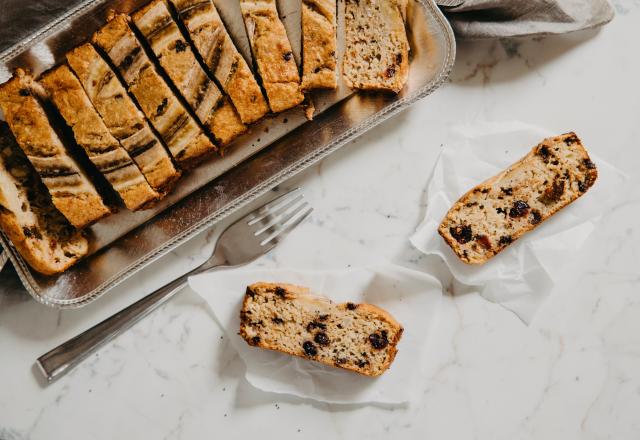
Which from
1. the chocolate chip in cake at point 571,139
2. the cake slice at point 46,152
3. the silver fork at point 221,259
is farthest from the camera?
the silver fork at point 221,259

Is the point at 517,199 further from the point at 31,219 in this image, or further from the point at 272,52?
the point at 31,219

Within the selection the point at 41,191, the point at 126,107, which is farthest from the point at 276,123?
the point at 41,191

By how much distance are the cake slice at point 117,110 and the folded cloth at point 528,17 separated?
1921 millimetres

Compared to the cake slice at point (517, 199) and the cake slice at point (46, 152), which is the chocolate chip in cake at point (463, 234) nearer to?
the cake slice at point (517, 199)

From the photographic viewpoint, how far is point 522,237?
346 centimetres

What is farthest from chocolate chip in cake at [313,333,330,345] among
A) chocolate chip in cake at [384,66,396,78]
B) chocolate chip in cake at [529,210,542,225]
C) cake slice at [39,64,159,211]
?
chocolate chip in cake at [384,66,396,78]

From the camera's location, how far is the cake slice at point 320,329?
336 cm

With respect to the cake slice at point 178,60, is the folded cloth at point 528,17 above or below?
below

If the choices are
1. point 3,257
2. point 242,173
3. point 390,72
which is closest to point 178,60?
point 242,173

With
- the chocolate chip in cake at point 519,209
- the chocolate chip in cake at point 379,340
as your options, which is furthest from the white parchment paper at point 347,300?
the chocolate chip in cake at point 519,209

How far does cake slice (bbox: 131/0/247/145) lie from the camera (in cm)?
303

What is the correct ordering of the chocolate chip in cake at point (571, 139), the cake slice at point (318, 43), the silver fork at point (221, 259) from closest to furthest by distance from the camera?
the cake slice at point (318, 43), the chocolate chip in cake at point (571, 139), the silver fork at point (221, 259)

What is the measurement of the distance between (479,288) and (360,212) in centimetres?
91

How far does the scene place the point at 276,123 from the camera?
3354mm
